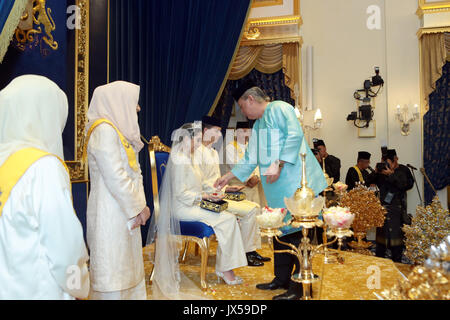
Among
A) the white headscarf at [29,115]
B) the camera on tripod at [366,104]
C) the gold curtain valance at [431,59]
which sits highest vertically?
the gold curtain valance at [431,59]

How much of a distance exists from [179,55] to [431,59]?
449cm

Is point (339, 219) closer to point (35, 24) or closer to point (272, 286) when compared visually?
point (272, 286)

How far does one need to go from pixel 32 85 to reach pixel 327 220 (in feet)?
4.82

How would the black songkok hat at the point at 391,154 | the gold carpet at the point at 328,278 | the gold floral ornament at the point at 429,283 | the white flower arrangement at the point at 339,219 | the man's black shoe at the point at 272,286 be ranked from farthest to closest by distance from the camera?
the black songkok hat at the point at 391,154 → the man's black shoe at the point at 272,286 → the gold carpet at the point at 328,278 → the white flower arrangement at the point at 339,219 → the gold floral ornament at the point at 429,283

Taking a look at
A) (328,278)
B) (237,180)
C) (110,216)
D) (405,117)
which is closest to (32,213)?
(110,216)

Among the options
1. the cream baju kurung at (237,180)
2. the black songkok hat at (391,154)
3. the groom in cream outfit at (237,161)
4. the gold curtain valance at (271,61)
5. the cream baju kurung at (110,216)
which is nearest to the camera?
the cream baju kurung at (110,216)

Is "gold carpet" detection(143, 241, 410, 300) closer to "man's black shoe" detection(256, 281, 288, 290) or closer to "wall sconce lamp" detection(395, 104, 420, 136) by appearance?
"man's black shoe" detection(256, 281, 288, 290)

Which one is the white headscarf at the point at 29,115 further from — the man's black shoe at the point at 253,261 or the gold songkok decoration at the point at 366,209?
the gold songkok decoration at the point at 366,209

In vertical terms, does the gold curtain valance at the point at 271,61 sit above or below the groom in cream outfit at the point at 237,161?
above

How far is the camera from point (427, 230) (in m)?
3.33

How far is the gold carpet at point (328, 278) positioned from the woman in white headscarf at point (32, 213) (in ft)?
5.24

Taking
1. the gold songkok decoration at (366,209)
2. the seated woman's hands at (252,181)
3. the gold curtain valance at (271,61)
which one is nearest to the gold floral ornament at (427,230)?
the gold songkok decoration at (366,209)

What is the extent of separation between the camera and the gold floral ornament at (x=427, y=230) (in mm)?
3260

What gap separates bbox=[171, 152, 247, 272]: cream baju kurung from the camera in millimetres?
3191
